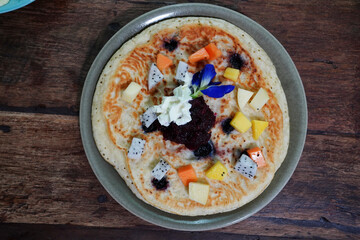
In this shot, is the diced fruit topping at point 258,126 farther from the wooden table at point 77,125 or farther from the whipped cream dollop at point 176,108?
the wooden table at point 77,125

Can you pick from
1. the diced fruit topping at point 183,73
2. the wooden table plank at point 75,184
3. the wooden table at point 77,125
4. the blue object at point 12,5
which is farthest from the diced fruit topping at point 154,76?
the blue object at point 12,5

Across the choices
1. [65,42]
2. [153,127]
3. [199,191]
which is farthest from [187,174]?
[65,42]

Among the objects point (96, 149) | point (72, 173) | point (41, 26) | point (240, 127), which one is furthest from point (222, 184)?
point (41, 26)

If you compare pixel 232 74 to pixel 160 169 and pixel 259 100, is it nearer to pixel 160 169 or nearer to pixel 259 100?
pixel 259 100

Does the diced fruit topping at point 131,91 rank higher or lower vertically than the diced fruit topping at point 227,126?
higher

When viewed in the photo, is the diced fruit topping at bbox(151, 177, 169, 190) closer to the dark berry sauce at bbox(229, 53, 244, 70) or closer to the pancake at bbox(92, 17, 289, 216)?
the pancake at bbox(92, 17, 289, 216)

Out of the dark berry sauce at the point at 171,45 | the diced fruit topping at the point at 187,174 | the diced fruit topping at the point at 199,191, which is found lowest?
the diced fruit topping at the point at 199,191

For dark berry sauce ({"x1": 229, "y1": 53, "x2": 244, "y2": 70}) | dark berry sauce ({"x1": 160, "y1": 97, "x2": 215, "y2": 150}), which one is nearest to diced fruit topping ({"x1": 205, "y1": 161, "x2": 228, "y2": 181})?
dark berry sauce ({"x1": 160, "y1": 97, "x2": 215, "y2": 150})
